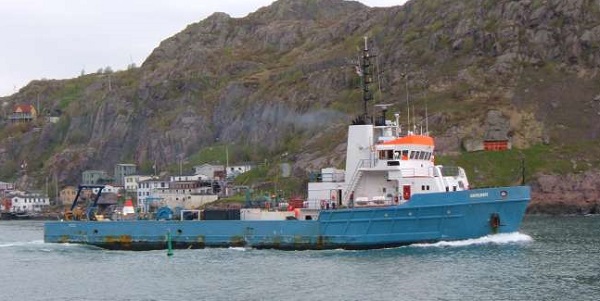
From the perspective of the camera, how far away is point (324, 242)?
172 ft

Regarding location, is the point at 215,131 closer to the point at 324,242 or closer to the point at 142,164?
the point at 142,164

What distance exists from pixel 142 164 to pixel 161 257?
10739 cm

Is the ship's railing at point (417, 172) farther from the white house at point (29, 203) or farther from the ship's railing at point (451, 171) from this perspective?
the white house at point (29, 203)

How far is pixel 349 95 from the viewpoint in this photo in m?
140

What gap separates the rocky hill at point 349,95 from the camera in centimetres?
11531

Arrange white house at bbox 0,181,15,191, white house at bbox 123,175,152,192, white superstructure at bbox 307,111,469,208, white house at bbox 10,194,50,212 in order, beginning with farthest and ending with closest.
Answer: white house at bbox 0,181,15,191 → white house at bbox 10,194,50,212 → white house at bbox 123,175,152,192 → white superstructure at bbox 307,111,469,208

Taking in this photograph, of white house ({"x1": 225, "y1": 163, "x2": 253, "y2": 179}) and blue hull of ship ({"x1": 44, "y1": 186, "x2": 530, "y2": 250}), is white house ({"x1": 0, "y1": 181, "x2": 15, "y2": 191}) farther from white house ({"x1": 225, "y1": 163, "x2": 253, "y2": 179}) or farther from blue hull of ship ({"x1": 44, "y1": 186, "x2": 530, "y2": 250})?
blue hull of ship ({"x1": 44, "y1": 186, "x2": 530, "y2": 250})

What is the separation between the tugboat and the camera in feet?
166

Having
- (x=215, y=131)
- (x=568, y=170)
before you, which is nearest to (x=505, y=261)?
(x=568, y=170)

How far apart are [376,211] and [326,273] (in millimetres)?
8131

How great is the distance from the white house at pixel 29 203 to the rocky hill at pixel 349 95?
11153mm

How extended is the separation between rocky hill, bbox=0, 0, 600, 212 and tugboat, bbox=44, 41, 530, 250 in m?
46.9

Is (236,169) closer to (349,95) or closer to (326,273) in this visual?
(349,95)

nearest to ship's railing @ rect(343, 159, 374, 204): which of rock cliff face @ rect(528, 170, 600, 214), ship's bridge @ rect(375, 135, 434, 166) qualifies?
ship's bridge @ rect(375, 135, 434, 166)
